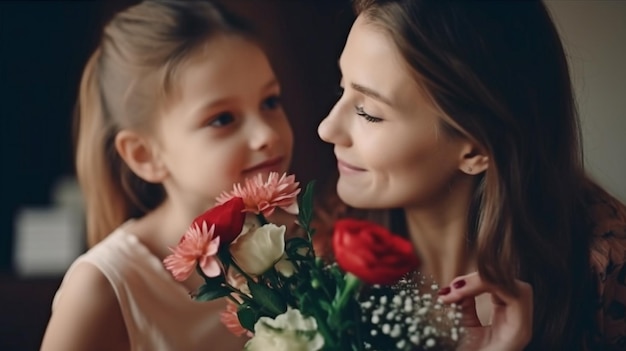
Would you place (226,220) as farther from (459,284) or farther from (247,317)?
(459,284)

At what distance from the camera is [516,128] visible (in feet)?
2.52

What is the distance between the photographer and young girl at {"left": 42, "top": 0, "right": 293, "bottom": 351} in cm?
96

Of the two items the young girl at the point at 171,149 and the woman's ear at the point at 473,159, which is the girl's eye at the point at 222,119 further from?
the woman's ear at the point at 473,159

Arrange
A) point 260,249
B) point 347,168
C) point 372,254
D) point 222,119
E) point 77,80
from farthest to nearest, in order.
A: 1. point 77,80
2. point 222,119
3. point 347,168
4. point 260,249
5. point 372,254

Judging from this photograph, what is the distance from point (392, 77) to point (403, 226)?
18 centimetres

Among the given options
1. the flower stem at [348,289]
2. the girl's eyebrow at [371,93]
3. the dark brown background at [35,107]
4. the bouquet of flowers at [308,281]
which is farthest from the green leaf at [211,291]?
the dark brown background at [35,107]

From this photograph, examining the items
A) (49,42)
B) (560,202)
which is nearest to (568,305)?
(560,202)

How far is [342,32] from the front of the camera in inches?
34.4

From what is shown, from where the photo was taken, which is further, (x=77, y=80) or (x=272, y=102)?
(x=77, y=80)

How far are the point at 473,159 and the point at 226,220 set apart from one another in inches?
10.0

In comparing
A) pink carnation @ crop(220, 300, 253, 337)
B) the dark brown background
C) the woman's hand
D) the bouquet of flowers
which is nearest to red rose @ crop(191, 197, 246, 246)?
the bouquet of flowers

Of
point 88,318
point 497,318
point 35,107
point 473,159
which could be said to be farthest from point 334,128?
point 35,107

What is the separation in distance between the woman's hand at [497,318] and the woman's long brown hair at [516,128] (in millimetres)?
10

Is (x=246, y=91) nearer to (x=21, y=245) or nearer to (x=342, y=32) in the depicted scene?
(x=342, y=32)
